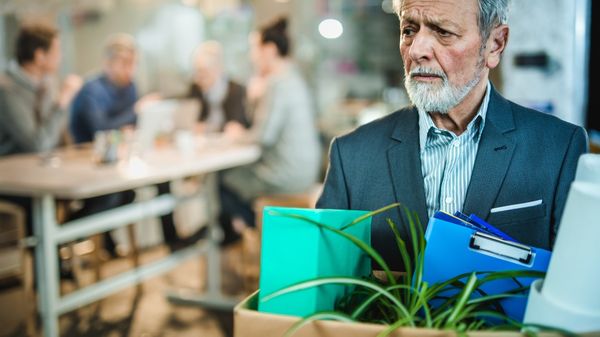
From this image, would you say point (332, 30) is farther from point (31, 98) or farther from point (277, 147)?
point (31, 98)

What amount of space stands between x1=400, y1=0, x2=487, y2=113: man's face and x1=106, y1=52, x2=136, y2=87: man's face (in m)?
4.47

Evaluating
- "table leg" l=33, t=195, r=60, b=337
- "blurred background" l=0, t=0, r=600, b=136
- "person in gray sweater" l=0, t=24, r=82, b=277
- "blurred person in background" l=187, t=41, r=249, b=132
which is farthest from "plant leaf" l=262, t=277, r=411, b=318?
"blurred person in background" l=187, t=41, r=249, b=132

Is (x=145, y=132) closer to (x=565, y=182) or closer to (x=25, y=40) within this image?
(x=25, y=40)

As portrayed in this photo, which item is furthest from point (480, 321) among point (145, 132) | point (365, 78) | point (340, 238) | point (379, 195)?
point (365, 78)

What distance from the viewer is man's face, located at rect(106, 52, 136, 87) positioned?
544 cm

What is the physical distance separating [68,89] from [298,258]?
5094 mm

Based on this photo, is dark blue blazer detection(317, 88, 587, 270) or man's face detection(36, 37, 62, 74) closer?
dark blue blazer detection(317, 88, 587, 270)

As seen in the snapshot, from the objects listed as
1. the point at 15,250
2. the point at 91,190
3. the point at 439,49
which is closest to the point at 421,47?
the point at 439,49

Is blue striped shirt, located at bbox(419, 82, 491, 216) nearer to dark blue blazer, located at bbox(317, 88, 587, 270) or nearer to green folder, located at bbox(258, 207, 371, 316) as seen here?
dark blue blazer, located at bbox(317, 88, 587, 270)

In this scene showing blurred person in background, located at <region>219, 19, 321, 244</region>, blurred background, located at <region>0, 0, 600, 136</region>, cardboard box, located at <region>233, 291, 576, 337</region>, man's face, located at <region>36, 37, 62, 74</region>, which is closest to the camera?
cardboard box, located at <region>233, 291, 576, 337</region>

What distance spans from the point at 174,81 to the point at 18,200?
8.71 feet

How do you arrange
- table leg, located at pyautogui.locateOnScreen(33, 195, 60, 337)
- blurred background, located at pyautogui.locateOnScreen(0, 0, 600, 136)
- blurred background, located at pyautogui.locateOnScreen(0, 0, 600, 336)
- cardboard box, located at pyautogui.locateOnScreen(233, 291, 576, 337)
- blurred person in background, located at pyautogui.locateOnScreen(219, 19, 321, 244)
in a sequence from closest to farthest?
1. cardboard box, located at pyautogui.locateOnScreen(233, 291, 576, 337)
2. table leg, located at pyautogui.locateOnScreen(33, 195, 60, 337)
3. blurred background, located at pyautogui.locateOnScreen(0, 0, 600, 336)
4. blurred person in background, located at pyautogui.locateOnScreen(219, 19, 321, 244)
5. blurred background, located at pyautogui.locateOnScreen(0, 0, 600, 136)

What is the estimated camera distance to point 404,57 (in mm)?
1384

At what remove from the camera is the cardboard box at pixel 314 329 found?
727mm
